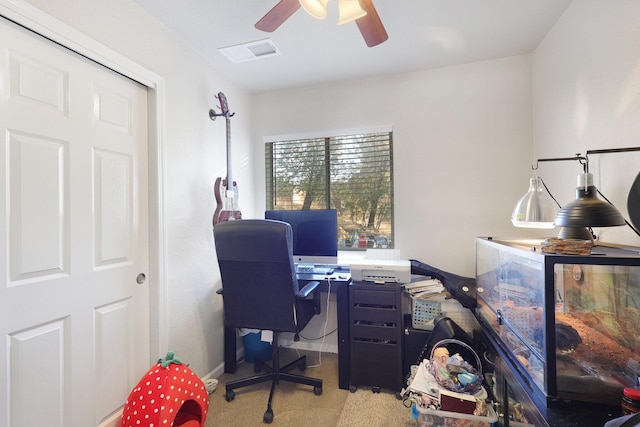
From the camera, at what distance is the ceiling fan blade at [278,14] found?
130 cm

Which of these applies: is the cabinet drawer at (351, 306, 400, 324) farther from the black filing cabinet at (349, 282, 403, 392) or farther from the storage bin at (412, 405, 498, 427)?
the storage bin at (412, 405, 498, 427)

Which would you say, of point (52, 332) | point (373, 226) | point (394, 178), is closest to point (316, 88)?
point (394, 178)

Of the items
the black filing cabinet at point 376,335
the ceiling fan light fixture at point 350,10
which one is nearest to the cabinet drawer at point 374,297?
the black filing cabinet at point 376,335

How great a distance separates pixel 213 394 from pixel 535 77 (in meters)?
3.37

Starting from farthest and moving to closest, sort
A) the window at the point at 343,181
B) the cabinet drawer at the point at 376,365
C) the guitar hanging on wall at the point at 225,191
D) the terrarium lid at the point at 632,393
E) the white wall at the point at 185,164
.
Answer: the window at the point at 343,181
the guitar hanging on wall at the point at 225,191
the cabinet drawer at the point at 376,365
the white wall at the point at 185,164
the terrarium lid at the point at 632,393

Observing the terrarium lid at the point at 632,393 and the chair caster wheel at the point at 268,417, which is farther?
the chair caster wheel at the point at 268,417

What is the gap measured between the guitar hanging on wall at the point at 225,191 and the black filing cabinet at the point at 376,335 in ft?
3.71

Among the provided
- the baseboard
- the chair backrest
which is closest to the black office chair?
the chair backrest

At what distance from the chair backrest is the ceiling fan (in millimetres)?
1041

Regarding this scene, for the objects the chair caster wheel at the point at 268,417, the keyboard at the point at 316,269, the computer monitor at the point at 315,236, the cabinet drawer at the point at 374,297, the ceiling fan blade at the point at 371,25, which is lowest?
the chair caster wheel at the point at 268,417

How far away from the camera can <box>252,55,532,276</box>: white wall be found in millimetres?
2264

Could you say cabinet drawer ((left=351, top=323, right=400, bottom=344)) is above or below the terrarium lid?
below

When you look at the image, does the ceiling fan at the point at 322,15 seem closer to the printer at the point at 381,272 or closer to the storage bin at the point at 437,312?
the printer at the point at 381,272

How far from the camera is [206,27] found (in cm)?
183
